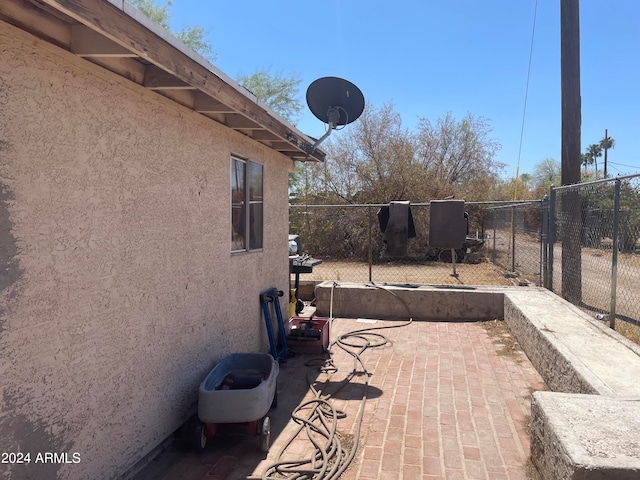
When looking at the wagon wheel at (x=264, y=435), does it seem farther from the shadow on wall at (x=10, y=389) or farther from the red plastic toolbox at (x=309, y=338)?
the red plastic toolbox at (x=309, y=338)

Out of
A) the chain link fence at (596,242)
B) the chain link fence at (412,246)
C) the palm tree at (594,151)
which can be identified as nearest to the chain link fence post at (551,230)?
the chain link fence at (596,242)

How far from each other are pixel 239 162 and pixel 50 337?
2.84m

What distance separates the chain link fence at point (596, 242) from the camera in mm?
5117

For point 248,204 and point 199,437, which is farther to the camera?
point 248,204

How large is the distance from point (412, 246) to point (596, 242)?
25.2 ft

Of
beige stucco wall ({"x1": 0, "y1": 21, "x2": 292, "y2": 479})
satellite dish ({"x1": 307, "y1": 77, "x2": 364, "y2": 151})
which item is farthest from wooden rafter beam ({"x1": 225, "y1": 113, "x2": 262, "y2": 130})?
satellite dish ({"x1": 307, "y1": 77, "x2": 364, "y2": 151})

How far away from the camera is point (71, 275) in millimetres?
2367

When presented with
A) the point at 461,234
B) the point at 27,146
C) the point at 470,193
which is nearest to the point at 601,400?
the point at 27,146

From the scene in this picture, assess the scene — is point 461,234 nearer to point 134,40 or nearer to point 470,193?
point 134,40

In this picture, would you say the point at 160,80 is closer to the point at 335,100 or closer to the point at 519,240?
the point at 335,100

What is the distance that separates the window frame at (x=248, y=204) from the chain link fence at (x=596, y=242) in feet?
13.1

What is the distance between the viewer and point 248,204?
487 centimetres

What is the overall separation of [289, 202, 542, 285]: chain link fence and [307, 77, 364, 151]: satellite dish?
17.8 feet

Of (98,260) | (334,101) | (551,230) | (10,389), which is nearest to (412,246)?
(551,230)
